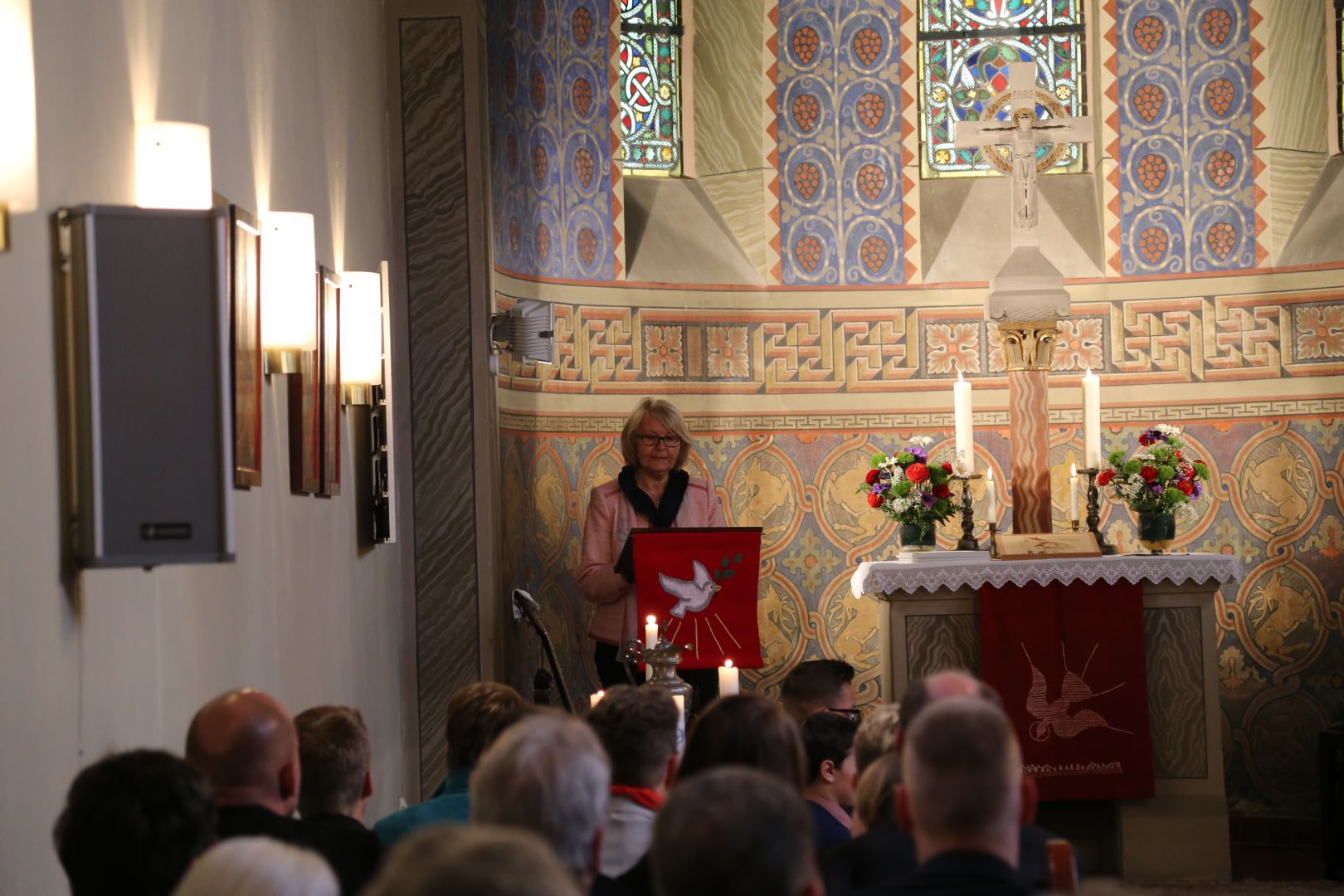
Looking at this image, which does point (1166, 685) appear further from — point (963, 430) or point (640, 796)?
point (640, 796)

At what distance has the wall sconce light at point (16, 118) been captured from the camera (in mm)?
2674

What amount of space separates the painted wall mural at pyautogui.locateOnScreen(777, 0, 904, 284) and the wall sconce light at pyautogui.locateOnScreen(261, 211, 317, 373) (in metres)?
4.80

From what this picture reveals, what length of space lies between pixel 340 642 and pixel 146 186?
2545 mm

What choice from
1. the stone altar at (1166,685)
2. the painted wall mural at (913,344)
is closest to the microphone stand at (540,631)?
the stone altar at (1166,685)

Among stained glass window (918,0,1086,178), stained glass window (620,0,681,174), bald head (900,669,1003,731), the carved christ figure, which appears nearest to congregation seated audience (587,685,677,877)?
bald head (900,669,1003,731)

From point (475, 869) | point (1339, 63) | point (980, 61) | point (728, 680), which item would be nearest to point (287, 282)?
point (728, 680)

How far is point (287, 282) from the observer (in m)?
4.41

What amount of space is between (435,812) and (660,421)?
392 cm

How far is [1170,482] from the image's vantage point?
7527 millimetres

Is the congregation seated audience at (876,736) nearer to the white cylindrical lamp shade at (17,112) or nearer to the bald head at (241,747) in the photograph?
the bald head at (241,747)

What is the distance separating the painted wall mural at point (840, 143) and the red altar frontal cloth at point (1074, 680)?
258 cm

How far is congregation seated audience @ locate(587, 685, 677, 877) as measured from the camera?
9.89 feet

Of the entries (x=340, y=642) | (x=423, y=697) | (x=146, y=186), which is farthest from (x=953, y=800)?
(x=423, y=697)

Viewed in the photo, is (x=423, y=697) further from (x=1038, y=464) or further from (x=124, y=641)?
(x=124, y=641)
